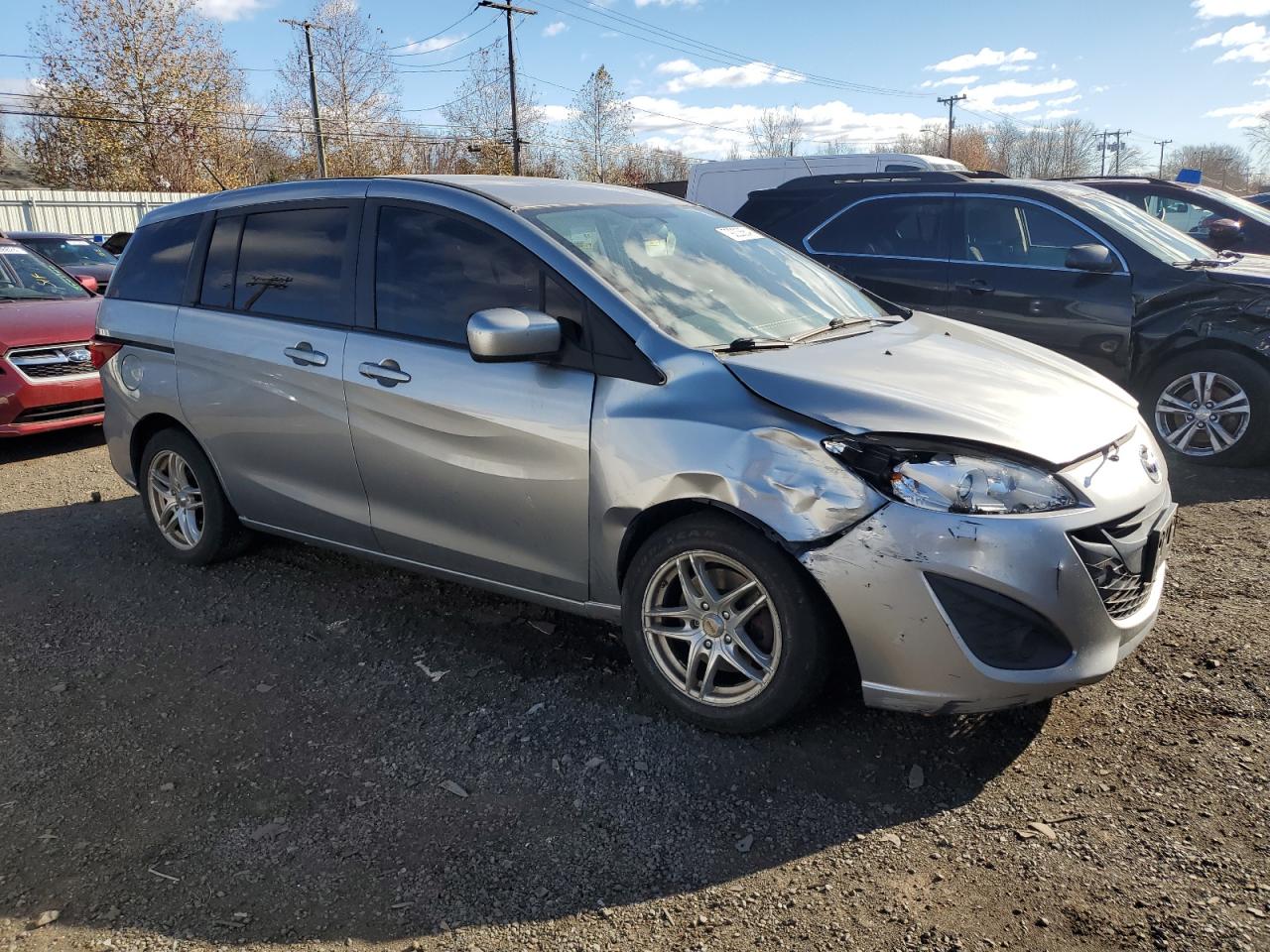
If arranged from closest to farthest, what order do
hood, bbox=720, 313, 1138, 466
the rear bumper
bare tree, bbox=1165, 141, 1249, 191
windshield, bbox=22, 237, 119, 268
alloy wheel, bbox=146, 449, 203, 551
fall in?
hood, bbox=720, 313, 1138, 466, alloy wheel, bbox=146, 449, 203, 551, the rear bumper, windshield, bbox=22, 237, 119, 268, bare tree, bbox=1165, 141, 1249, 191

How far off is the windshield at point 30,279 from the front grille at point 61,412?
5.07 ft

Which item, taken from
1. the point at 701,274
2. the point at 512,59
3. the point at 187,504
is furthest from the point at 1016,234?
the point at 512,59

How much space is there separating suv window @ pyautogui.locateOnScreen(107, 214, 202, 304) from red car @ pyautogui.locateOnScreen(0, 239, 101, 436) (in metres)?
2.46

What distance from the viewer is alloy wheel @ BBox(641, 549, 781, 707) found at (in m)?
3.03

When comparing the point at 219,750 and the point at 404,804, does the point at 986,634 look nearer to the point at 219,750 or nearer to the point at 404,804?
the point at 404,804

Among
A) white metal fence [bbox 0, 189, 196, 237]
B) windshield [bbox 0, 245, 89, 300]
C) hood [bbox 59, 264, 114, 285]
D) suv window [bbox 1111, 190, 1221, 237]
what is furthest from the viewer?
white metal fence [bbox 0, 189, 196, 237]

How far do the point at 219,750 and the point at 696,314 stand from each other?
2.25 metres

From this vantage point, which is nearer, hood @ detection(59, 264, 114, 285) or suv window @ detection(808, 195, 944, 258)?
suv window @ detection(808, 195, 944, 258)

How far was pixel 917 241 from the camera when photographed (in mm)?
7379

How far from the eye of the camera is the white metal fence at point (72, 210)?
3005cm

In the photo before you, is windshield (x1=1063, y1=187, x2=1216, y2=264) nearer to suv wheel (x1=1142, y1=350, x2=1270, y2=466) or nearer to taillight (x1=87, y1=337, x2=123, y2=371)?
suv wheel (x1=1142, y1=350, x2=1270, y2=466)

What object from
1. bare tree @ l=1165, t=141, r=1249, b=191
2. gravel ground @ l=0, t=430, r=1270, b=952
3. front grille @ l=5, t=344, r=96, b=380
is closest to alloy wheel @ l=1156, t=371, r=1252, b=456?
gravel ground @ l=0, t=430, r=1270, b=952

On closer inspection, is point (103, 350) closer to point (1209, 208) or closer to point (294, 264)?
point (294, 264)

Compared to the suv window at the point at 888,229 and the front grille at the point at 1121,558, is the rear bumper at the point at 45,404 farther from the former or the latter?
the front grille at the point at 1121,558
